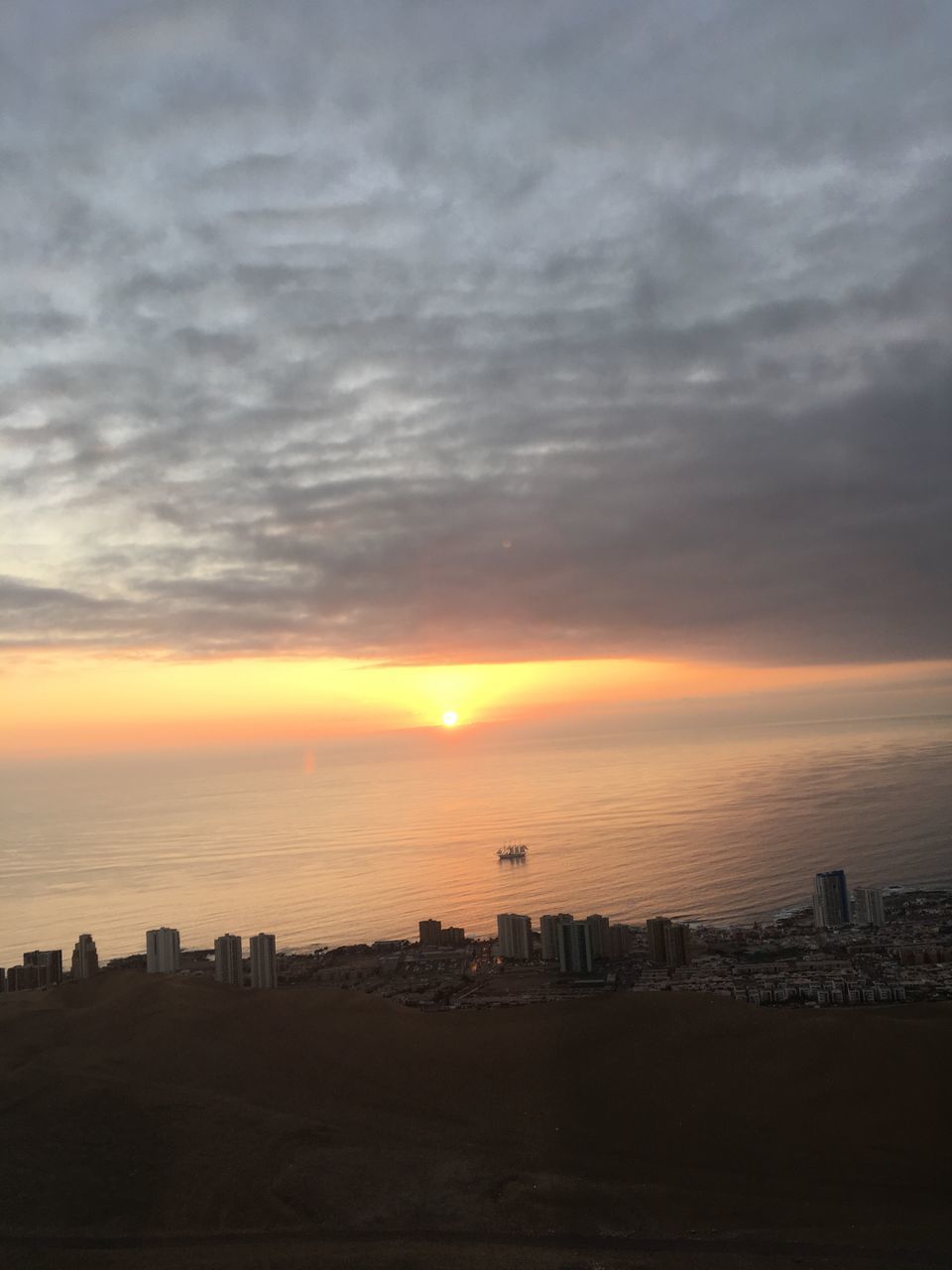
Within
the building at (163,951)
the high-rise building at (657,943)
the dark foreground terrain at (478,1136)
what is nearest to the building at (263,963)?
the building at (163,951)

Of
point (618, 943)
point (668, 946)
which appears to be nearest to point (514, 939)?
point (618, 943)

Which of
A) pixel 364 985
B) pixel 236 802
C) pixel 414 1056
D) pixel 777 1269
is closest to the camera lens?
pixel 777 1269

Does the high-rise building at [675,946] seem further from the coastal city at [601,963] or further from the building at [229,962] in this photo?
the building at [229,962]

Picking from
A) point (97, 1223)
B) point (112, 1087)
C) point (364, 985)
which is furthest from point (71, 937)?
point (97, 1223)

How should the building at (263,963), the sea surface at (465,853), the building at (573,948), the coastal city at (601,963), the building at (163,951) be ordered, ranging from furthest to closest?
the sea surface at (465,853), the building at (163,951), the building at (573,948), the building at (263,963), the coastal city at (601,963)

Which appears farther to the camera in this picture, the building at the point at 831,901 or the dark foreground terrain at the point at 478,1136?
the building at the point at 831,901

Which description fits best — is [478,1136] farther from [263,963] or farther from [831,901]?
[831,901]

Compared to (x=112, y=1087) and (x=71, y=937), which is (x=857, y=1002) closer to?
(x=112, y=1087)
